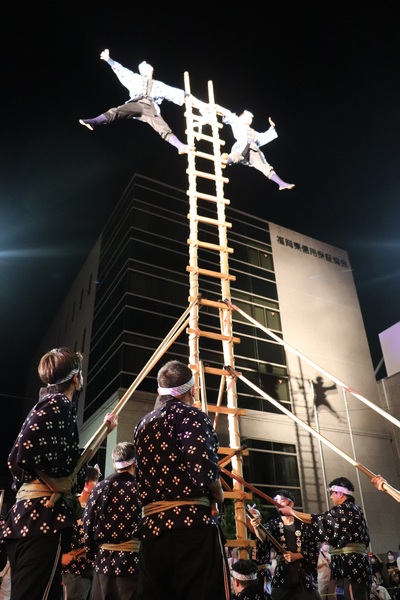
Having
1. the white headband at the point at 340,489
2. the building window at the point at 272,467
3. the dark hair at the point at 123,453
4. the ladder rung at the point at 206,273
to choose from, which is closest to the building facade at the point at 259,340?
the building window at the point at 272,467

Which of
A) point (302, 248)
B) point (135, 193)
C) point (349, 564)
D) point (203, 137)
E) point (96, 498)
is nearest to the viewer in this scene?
point (96, 498)

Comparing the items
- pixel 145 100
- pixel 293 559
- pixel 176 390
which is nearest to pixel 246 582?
pixel 293 559

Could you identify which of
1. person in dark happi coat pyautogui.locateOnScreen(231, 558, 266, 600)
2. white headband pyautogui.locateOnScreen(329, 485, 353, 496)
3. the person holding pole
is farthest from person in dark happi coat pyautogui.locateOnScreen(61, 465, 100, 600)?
white headband pyautogui.locateOnScreen(329, 485, 353, 496)

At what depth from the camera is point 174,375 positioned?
3152 millimetres

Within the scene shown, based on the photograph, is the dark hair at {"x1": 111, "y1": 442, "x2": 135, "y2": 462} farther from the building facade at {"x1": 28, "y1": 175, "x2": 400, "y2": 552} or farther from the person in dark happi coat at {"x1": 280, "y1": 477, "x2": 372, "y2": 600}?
the building facade at {"x1": 28, "y1": 175, "x2": 400, "y2": 552}

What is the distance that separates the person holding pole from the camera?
2.55m

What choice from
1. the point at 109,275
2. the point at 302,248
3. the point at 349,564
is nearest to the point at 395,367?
the point at 302,248

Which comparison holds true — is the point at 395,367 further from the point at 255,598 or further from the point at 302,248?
the point at 255,598

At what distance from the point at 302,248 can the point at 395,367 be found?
8640 millimetres

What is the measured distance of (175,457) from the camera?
282cm

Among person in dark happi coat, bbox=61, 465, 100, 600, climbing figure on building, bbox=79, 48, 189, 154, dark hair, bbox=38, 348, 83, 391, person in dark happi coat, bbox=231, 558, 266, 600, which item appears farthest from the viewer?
climbing figure on building, bbox=79, 48, 189, 154

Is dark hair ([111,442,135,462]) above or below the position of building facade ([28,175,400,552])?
below

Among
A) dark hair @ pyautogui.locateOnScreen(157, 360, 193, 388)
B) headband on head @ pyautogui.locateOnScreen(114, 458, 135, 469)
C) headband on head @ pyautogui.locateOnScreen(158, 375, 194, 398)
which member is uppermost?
dark hair @ pyautogui.locateOnScreen(157, 360, 193, 388)

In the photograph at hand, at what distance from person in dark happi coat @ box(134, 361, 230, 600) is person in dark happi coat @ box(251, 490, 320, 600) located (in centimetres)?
276
